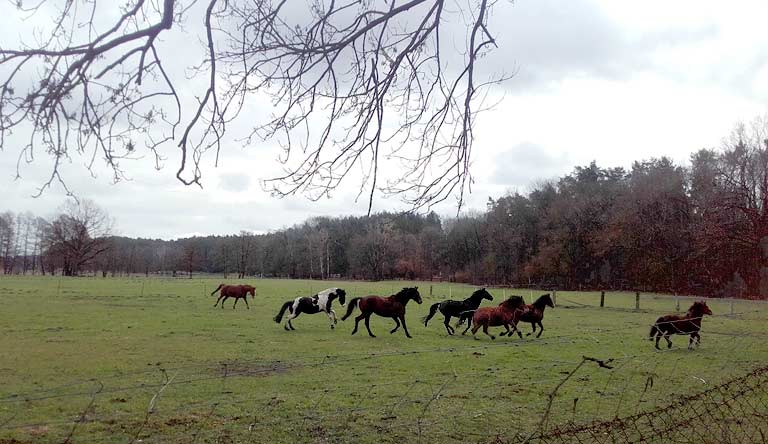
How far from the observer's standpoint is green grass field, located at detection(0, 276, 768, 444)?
6.36 metres

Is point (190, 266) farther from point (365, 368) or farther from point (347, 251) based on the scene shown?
point (365, 368)

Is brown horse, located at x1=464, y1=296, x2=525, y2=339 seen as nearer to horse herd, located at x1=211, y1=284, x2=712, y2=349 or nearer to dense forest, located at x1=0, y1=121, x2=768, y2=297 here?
horse herd, located at x1=211, y1=284, x2=712, y2=349

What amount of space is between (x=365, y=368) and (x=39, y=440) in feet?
18.3

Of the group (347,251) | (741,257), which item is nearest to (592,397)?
(741,257)

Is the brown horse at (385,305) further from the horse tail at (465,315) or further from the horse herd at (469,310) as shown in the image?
the horse tail at (465,315)

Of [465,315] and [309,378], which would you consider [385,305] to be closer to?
[465,315]

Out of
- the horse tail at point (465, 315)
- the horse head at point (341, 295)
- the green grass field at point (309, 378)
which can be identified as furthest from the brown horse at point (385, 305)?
the horse tail at point (465, 315)

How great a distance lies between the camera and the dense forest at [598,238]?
114ft

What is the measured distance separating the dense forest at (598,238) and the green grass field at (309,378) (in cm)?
1120

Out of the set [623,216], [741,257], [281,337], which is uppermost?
[623,216]

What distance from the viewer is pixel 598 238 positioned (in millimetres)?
48469

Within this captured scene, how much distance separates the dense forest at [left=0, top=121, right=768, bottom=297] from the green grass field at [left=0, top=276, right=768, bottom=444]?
1120cm

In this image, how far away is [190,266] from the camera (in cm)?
9431

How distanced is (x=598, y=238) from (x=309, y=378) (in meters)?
43.8
